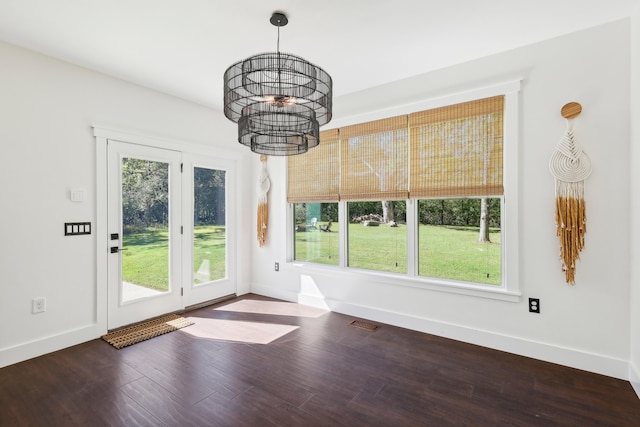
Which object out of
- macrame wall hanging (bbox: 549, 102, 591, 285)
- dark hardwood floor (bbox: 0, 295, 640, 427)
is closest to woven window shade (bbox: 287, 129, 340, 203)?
dark hardwood floor (bbox: 0, 295, 640, 427)

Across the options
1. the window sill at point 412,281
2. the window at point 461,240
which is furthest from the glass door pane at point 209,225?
the window at point 461,240

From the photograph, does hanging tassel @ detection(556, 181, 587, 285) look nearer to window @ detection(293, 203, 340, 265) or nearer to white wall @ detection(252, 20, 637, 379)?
white wall @ detection(252, 20, 637, 379)

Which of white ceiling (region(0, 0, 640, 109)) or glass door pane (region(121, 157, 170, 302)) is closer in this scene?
white ceiling (region(0, 0, 640, 109))

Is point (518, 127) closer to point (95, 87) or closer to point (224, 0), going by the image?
point (224, 0)

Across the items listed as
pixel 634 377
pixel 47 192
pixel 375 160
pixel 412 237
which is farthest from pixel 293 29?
pixel 634 377

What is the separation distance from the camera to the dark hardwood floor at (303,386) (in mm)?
1998

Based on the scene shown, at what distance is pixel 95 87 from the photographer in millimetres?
3209

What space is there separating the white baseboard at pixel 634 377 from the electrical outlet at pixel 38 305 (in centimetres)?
488

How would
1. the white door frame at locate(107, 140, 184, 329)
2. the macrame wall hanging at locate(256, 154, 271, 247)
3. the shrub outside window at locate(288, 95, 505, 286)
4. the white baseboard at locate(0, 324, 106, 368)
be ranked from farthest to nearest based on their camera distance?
the macrame wall hanging at locate(256, 154, 271, 247), the white door frame at locate(107, 140, 184, 329), the shrub outside window at locate(288, 95, 505, 286), the white baseboard at locate(0, 324, 106, 368)

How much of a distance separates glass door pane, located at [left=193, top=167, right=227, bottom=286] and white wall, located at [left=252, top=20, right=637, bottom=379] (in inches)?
110

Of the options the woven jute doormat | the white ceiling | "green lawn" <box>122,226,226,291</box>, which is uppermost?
the white ceiling

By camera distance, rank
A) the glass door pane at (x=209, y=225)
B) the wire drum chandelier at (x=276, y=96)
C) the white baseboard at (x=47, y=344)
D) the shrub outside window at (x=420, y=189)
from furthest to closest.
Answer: the glass door pane at (x=209, y=225)
the shrub outside window at (x=420, y=189)
the white baseboard at (x=47, y=344)
the wire drum chandelier at (x=276, y=96)

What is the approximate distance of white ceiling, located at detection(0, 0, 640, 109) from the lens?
2.23 m

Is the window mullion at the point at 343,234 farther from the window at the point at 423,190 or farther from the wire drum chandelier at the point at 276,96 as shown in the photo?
the wire drum chandelier at the point at 276,96
